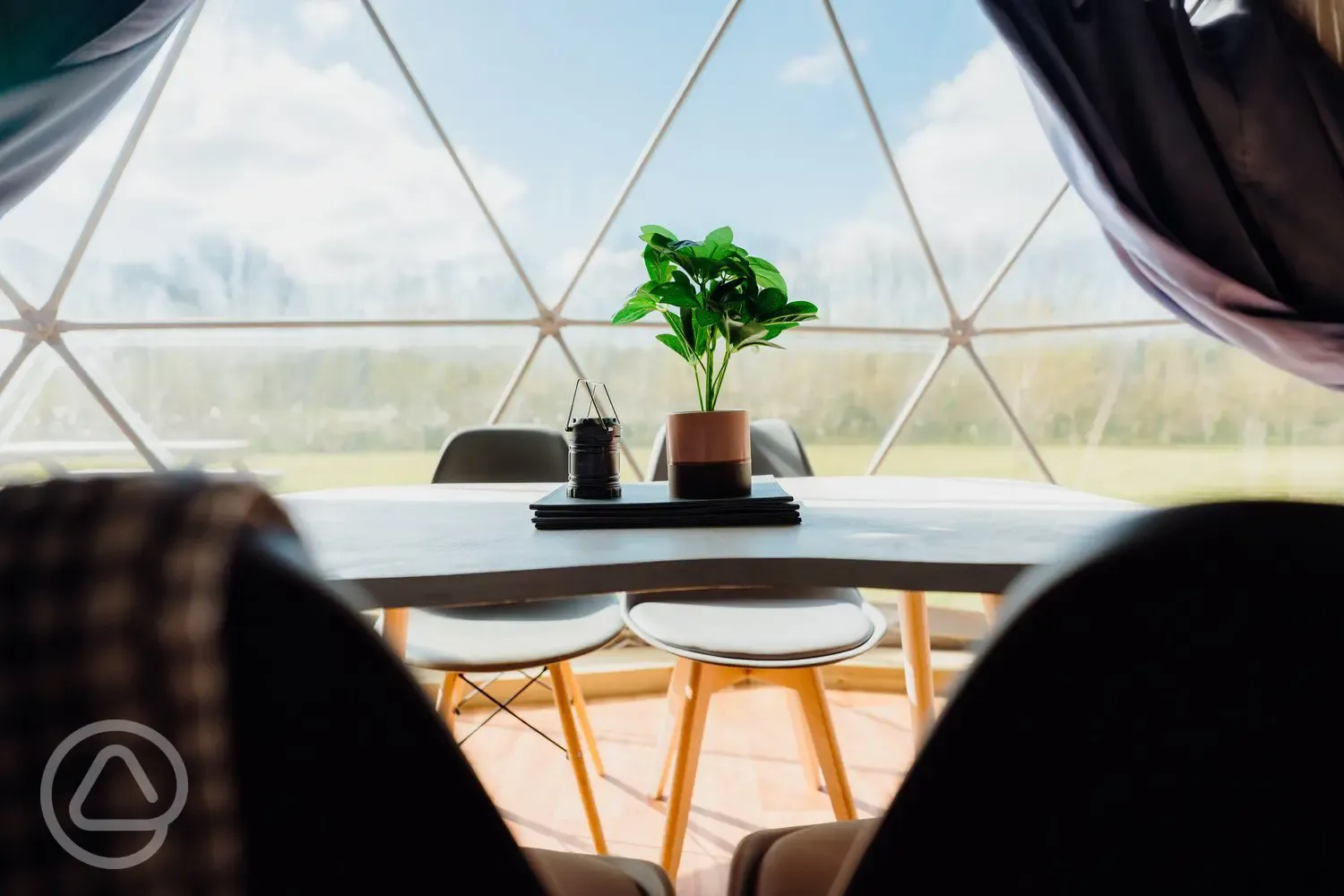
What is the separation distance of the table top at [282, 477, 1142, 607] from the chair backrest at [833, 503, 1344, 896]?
18.6 inches

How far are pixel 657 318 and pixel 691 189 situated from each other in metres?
0.72

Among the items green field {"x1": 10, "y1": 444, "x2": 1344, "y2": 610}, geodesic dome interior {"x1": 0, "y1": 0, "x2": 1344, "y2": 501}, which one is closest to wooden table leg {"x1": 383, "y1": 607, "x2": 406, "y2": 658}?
geodesic dome interior {"x1": 0, "y1": 0, "x2": 1344, "y2": 501}

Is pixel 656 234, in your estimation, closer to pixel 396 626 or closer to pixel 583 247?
pixel 396 626

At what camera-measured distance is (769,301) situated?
3.76ft

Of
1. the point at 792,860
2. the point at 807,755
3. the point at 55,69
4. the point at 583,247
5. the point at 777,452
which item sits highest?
the point at 55,69

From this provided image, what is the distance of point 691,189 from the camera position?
302cm

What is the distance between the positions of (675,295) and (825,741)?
1021 millimetres

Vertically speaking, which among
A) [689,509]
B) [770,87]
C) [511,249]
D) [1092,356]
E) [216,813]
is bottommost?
[216,813]

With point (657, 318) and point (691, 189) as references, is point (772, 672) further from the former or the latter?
point (691, 189)

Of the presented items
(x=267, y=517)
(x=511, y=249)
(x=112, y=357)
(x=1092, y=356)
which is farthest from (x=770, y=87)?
(x=267, y=517)

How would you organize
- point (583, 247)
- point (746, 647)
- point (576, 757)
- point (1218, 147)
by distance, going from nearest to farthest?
1. point (746, 647)
2. point (576, 757)
3. point (1218, 147)
4. point (583, 247)

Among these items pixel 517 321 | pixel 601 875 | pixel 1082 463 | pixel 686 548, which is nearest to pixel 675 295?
pixel 686 548

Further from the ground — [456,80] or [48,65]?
[456,80]

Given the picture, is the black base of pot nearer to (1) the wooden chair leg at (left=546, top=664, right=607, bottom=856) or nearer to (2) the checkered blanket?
(1) the wooden chair leg at (left=546, top=664, right=607, bottom=856)
